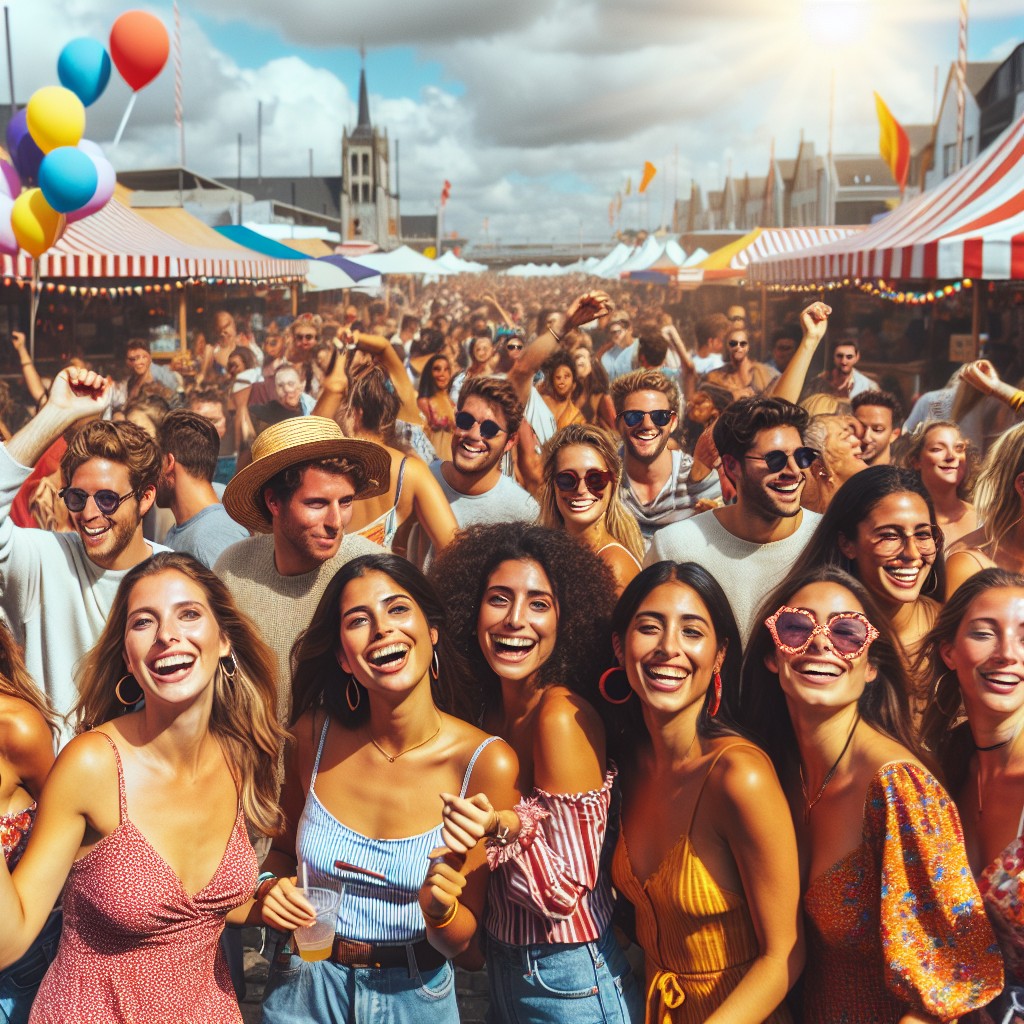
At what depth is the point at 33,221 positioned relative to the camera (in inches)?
279

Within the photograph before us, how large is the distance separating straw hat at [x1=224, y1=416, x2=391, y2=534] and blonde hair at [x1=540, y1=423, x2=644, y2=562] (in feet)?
2.83

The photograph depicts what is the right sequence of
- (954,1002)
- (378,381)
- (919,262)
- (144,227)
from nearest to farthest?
(954,1002) < (378,381) < (919,262) < (144,227)

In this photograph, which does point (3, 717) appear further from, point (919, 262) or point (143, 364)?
point (919, 262)

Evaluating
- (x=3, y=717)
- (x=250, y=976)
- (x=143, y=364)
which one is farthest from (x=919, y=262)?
(x=3, y=717)

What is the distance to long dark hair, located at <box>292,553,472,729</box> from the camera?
98.6 inches

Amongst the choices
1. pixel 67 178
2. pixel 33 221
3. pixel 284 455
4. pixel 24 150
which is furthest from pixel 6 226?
pixel 284 455

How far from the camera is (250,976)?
151 inches

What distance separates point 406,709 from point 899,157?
22.1 m

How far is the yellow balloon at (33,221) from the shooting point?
23.2 ft

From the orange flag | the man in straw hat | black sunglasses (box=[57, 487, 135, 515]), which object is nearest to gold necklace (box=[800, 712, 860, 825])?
the man in straw hat

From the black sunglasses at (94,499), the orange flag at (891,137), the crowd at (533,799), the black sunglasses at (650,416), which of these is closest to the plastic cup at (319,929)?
the crowd at (533,799)

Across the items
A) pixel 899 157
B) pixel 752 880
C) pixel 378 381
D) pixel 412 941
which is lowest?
pixel 412 941

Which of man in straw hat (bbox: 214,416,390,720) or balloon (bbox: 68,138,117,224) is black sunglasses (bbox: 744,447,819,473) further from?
balloon (bbox: 68,138,117,224)

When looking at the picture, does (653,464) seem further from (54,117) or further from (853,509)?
(54,117)
